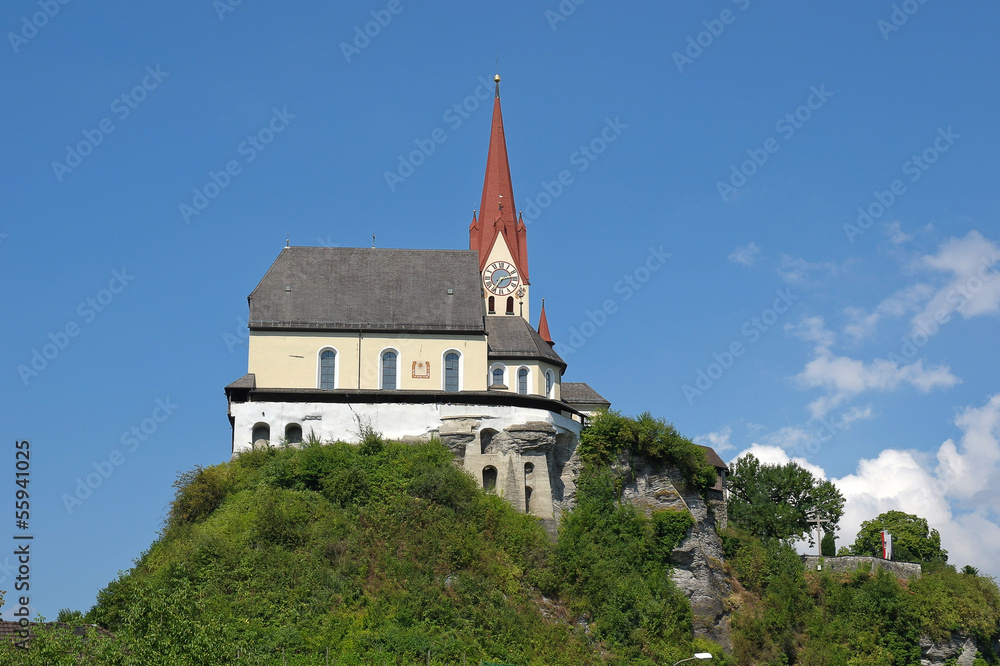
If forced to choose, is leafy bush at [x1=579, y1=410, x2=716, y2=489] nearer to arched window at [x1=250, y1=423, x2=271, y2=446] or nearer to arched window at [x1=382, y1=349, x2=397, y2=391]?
arched window at [x1=382, y1=349, x2=397, y2=391]

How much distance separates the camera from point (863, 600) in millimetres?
58219

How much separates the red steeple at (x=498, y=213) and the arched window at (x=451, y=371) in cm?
1622

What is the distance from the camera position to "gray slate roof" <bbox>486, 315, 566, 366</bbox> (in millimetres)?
63000

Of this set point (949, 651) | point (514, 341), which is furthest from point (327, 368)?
point (949, 651)

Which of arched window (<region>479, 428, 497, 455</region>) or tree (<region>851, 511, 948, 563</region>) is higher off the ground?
arched window (<region>479, 428, 497, 455</region>)

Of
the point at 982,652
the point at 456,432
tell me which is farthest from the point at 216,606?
the point at 982,652

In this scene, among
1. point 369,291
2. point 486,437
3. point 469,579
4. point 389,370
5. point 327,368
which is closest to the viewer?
point 469,579

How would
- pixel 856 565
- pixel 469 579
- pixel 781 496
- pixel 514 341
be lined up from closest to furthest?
pixel 469 579, pixel 856 565, pixel 514 341, pixel 781 496

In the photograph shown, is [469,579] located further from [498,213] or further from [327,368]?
[498,213]

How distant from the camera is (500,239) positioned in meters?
78.1

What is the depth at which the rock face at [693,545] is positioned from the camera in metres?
55.2

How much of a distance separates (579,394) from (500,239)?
1243 cm

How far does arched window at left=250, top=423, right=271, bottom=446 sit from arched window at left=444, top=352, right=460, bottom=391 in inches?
337

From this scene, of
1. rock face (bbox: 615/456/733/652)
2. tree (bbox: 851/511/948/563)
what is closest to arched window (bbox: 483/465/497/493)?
rock face (bbox: 615/456/733/652)
